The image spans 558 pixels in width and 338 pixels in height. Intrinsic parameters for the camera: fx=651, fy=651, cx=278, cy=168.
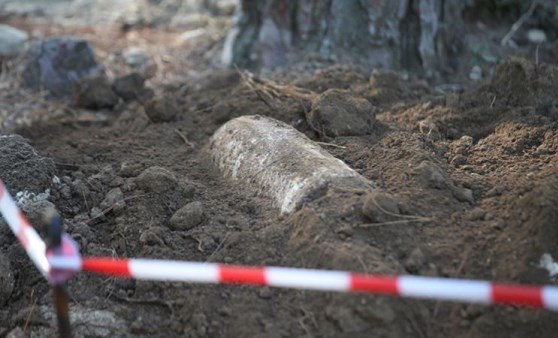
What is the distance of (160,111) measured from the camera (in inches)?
188

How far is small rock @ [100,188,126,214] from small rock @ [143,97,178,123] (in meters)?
1.29

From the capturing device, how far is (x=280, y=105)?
451cm

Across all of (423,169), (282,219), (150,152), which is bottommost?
(150,152)

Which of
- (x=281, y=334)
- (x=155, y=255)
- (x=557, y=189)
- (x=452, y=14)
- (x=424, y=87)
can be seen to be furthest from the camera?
(x=452, y=14)

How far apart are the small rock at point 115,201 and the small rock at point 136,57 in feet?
11.8

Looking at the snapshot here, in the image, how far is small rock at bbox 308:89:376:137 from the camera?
4.00 m

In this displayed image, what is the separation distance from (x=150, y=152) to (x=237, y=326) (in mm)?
1816

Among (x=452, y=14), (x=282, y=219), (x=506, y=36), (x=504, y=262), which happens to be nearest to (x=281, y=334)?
(x=282, y=219)

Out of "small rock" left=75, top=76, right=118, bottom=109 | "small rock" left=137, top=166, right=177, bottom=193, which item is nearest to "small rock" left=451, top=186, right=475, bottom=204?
"small rock" left=137, top=166, right=177, bottom=193

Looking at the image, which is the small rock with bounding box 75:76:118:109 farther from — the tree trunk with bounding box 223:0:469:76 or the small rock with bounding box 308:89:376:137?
the small rock with bounding box 308:89:376:137

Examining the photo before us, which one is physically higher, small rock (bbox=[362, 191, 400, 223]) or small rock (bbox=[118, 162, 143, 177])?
small rock (bbox=[362, 191, 400, 223])

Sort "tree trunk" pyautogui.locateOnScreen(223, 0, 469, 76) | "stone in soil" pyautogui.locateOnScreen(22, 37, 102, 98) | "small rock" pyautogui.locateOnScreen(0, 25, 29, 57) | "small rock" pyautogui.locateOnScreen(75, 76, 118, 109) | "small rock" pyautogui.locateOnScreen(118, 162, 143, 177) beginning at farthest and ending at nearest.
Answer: "small rock" pyautogui.locateOnScreen(0, 25, 29, 57) < "stone in soil" pyautogui.locateOnScreen(22, 37, 102, 98) < "tree trunk" pyautogui.locateOnScreen(223, 0, 469, 76) < "small rock" pyautogui.locateOnScreen(75, 76, 118, 109) < "small rock" pyautogui.locateOnScreen(118, 162, 143, 177)

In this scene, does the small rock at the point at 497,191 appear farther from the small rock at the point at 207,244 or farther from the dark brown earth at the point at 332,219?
the small rock at the point at 207,244

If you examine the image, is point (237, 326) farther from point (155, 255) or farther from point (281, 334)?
point (155, 255)
